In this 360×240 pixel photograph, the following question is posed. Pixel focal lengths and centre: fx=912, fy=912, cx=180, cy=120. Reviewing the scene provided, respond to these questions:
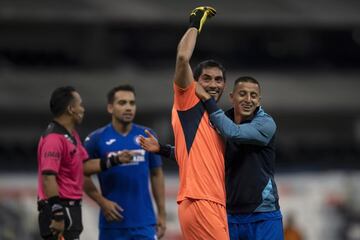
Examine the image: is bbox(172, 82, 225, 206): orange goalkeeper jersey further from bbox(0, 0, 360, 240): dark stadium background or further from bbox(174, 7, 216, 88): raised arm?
bbox(0, 0, 360, 240): dark stadium background

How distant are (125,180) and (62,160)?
121 centimetres

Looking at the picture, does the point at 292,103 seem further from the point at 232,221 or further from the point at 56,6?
the point at 232,221

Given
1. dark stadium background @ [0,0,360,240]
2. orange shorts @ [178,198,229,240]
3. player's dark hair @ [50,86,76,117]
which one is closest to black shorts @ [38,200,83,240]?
player's dark hair @ [50,86,76,117]

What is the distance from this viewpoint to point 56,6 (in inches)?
890

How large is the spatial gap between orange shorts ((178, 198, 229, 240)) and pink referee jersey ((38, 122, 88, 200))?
1784mm

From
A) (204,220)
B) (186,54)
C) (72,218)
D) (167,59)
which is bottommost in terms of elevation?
(204,220)

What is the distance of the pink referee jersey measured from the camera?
26.8 feet

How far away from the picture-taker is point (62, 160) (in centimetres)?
838

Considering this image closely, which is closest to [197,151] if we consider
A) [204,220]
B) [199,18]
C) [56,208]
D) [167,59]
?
[204,220]

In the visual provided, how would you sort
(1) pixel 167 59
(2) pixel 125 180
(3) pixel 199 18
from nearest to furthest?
(3) pixel 199 18
(2) pixel 125 180
(1) pixel 167 59

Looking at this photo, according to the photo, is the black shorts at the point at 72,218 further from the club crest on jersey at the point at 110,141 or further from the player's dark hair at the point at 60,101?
the club crest on jersey at the point at 110,141

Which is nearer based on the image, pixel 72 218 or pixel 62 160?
pixel 62 160

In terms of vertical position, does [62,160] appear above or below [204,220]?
above

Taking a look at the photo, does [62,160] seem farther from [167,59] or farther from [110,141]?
[167,59]
